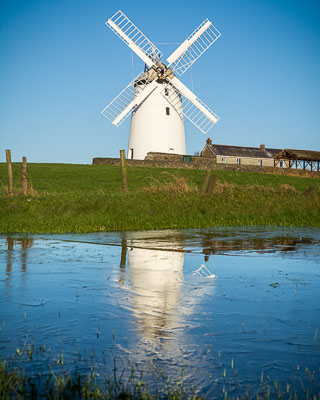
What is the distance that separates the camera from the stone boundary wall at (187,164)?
1696 inches

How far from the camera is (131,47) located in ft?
145

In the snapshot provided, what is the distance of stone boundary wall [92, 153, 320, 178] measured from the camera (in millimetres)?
43069

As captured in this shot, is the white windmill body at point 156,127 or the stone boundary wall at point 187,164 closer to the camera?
the stone boundary wall at point 187,164

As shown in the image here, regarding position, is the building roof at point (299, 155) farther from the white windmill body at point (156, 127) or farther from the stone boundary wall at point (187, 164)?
the white windmill body at point (156, 127)

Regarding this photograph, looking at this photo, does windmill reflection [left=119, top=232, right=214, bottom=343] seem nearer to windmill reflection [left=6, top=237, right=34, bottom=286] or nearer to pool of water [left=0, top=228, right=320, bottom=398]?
pool of water [left=0, top=228, right=320, bottom=398]

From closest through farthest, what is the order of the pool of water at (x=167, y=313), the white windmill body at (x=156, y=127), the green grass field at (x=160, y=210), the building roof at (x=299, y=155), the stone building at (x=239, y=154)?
the pool of water at (x=167, y=313), the green grass field at (x=160, y=210), the white windmill body at (x=156, y=127), the building roof at (x=299, y=155), the stone building at (x=239, y=154)

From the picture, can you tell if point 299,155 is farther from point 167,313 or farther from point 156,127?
point 167,313

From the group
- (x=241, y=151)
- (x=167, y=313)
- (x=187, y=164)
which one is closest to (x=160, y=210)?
(x=167, y=313)

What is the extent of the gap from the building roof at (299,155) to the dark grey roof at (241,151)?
1337 centimetres

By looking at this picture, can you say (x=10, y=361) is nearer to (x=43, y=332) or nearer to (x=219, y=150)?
(x=43, y=332)

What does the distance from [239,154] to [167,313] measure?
67.9 metres

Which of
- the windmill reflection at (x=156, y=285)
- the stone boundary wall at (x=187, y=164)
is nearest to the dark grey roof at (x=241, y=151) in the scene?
the stone boundary wall at (x=187, y=164)

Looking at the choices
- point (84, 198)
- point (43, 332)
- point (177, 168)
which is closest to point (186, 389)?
point (43, 332)

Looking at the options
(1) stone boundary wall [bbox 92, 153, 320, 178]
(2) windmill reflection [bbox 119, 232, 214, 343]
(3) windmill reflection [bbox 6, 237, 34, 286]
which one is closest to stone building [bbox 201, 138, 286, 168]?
(1) stone boundary wall [bbox 92, 153, 320, 178]
